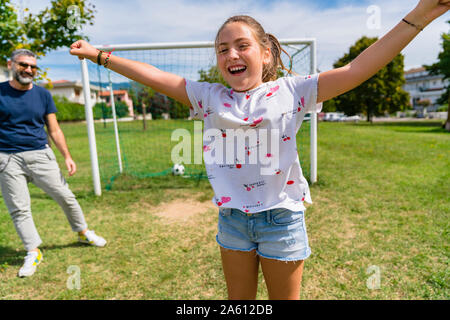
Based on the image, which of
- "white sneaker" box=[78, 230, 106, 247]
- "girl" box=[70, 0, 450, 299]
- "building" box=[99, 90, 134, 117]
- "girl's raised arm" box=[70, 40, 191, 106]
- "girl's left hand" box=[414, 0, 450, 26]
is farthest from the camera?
"building" box=[99, 90, 134, 117]

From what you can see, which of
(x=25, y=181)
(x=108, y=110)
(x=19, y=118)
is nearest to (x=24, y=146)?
(x=19, y=118)

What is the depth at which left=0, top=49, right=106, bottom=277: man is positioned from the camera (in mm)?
3217

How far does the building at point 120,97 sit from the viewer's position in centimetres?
720

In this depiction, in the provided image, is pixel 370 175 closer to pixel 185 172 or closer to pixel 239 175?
pixel 185 172

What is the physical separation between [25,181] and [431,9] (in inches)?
153

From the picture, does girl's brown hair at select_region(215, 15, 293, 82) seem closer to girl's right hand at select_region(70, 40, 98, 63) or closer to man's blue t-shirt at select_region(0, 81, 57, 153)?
girl's right hand at select_region(70, 40, 98, 63)

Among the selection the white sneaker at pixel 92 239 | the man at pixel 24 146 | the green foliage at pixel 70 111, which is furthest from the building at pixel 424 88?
the man at pixel 24 146

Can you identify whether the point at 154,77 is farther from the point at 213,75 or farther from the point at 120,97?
the point at 120,97

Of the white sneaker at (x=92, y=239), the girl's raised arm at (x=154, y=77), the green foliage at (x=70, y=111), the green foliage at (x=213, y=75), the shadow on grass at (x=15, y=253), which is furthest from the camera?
the green foliage at (x=70, y=111)

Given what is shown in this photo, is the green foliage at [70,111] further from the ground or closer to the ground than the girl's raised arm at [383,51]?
further from the ground

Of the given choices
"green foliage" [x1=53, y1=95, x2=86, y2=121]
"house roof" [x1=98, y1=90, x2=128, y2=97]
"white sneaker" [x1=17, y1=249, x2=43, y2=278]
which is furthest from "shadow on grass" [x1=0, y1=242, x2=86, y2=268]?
"green foliage" [x1=53, y1=95, x2=86, y2=121]

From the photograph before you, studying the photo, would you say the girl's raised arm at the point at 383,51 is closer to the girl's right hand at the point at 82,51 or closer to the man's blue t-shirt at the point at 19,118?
the girl's right hand at the point at 82,51

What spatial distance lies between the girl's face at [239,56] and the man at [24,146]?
107 inches

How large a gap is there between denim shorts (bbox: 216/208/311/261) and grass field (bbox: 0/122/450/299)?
4.69 ft
